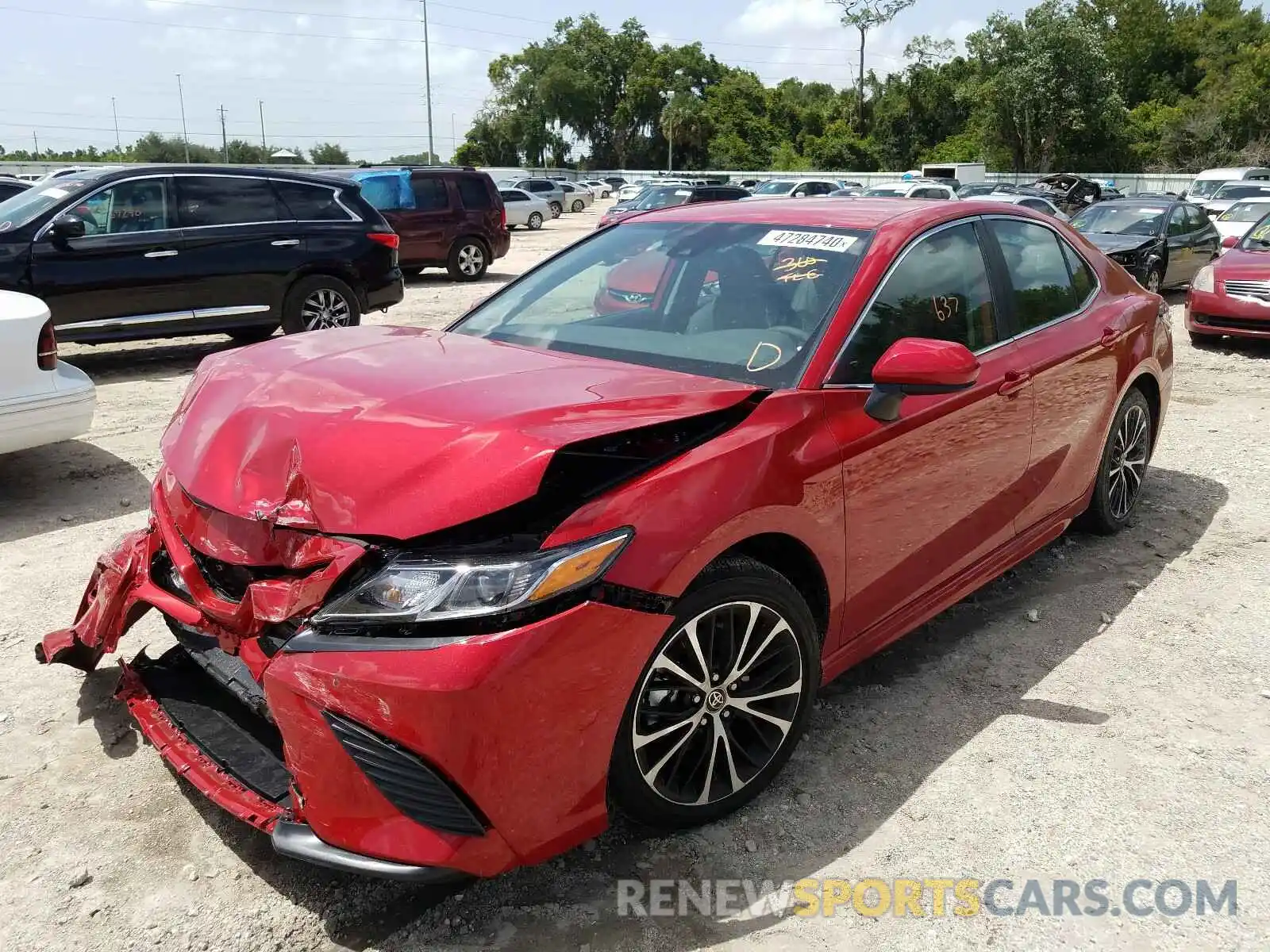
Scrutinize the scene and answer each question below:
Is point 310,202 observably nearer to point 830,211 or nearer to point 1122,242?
point 830,211

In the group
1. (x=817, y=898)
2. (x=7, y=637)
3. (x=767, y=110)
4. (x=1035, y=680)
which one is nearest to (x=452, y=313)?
(x=7, y=637)

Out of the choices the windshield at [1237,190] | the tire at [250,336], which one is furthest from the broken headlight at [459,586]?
the windshield at [1237,190]

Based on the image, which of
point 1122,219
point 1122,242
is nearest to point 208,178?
point 1122,242

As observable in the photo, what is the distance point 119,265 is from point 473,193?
8921mm

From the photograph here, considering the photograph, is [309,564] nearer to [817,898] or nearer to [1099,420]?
[817,898]

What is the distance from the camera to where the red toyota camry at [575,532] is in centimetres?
221

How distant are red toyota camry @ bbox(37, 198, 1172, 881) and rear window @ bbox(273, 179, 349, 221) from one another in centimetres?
705

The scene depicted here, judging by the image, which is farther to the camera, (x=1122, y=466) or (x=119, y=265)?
(x=119, y=265)

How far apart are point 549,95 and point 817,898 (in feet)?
323

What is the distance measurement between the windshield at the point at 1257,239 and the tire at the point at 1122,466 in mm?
7309

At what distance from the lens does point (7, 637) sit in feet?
13.0

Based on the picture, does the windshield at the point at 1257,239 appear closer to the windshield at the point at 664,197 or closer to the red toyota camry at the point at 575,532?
the red toyota camry at the point at 575,532

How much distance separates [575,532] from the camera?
7.68ft

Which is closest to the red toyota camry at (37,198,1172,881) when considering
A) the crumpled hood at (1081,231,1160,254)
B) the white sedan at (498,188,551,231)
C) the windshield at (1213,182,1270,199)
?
the crumpled hood at (1081,231,1160,254)
